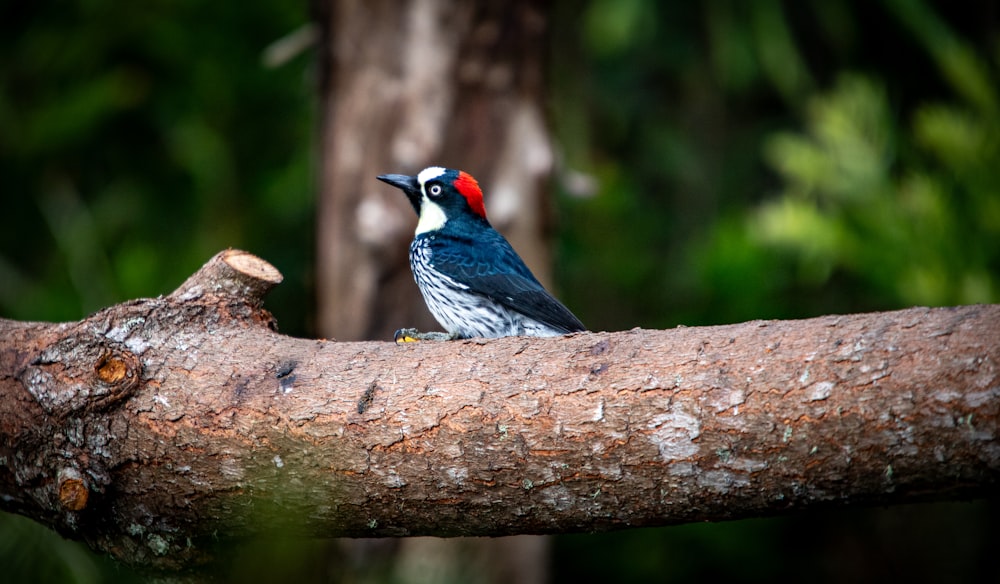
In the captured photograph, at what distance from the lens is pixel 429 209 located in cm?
477

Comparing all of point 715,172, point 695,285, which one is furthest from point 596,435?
point 715,172

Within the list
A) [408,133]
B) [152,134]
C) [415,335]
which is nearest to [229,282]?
[415,335]

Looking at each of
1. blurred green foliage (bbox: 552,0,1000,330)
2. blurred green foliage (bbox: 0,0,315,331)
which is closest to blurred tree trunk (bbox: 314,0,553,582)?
blurred green foliage (bbox: 552,0,1000,330)

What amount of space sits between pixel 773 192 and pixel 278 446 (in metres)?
6.89

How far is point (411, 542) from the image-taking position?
5031 mm

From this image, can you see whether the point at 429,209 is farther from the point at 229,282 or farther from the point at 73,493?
the point at 73,493

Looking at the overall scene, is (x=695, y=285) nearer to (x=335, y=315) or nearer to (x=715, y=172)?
(x=715, y=172)

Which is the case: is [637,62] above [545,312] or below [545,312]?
above

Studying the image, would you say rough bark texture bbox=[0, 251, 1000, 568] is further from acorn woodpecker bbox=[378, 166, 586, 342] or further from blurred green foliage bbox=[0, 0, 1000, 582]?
blurred green foliage bbox=[0, 0, 1000, 582]

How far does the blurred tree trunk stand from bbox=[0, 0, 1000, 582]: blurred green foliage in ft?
1.87

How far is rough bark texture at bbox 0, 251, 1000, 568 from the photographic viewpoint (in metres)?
2.19

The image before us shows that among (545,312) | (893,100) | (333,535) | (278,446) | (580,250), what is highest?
(893,100)

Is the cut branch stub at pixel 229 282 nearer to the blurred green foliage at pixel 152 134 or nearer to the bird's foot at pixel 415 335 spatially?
the bird's foot at pixel 415 335

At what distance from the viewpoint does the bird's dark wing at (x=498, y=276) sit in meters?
3.96
